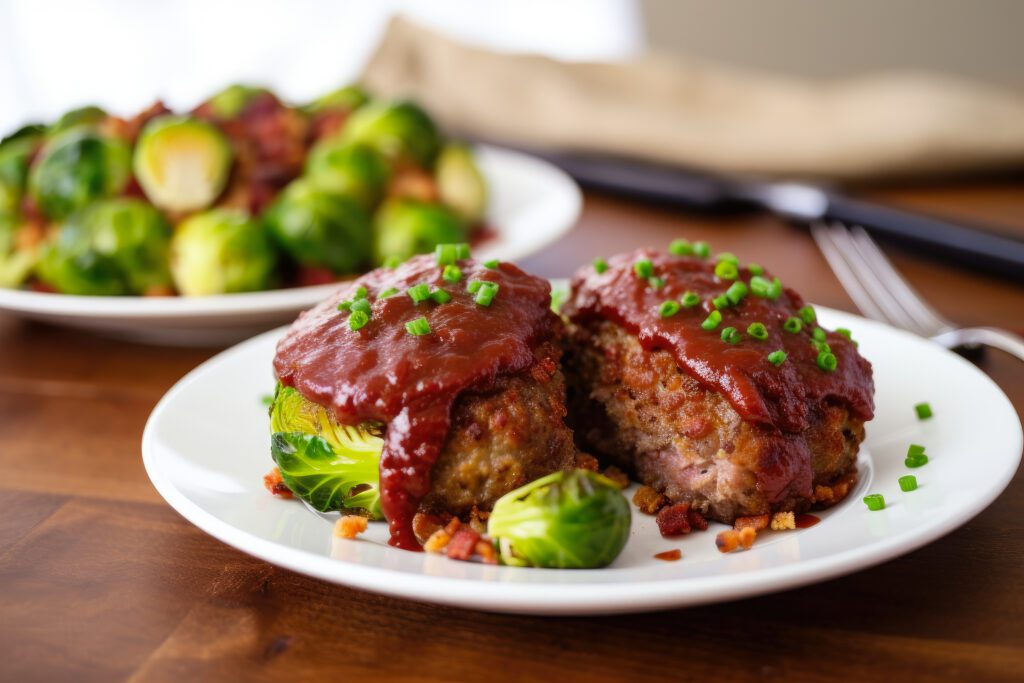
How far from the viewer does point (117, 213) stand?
5242 millimetres

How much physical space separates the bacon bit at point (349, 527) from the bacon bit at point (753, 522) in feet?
3.48

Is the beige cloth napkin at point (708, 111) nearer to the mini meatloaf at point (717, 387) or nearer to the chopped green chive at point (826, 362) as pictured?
the mini meatloaf at point (717, 387)

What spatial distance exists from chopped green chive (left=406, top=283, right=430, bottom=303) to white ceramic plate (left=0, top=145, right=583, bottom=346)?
160 centimetres

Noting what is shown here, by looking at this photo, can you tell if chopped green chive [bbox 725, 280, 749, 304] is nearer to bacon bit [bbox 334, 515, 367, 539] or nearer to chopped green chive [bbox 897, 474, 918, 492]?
chopped green chive [bbox 897, 474, 918, 492]

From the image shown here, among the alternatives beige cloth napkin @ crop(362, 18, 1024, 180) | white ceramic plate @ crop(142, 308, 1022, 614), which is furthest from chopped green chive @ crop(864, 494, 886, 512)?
beige cloth napkin @ crop(362, 18, 1024, 180)

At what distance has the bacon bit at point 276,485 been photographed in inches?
124

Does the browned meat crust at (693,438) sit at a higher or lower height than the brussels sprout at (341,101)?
higher

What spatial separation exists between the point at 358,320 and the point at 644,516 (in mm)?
1026

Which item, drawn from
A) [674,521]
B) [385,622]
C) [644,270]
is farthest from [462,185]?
[385,622]

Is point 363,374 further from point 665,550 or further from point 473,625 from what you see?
point 665,550

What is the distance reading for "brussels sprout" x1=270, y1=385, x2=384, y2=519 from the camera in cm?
297

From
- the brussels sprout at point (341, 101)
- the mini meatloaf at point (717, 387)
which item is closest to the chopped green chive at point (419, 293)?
the mini meatloaf at point (717, 387)

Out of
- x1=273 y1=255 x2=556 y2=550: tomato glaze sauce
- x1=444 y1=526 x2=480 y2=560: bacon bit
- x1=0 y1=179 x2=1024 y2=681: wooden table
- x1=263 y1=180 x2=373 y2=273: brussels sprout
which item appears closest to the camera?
x1=0 y1=179 x2=1024 y2=681: wooden table

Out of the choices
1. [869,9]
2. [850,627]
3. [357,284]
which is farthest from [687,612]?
[869,9]
